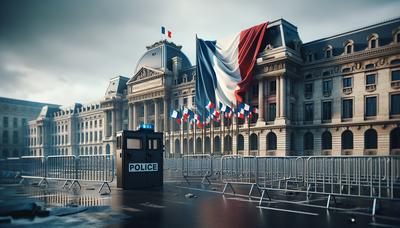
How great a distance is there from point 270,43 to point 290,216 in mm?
42065

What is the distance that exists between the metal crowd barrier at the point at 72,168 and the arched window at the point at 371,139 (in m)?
35.4

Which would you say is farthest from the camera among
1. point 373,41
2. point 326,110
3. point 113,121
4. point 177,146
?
point 113,121

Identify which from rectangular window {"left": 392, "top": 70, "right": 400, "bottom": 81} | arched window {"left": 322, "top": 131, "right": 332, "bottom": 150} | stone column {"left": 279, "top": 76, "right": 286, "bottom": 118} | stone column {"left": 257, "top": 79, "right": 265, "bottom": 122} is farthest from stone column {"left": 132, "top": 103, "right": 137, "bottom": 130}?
rectangular window {"left": 392, "top": 70, "right": 400, "bottom": 81}

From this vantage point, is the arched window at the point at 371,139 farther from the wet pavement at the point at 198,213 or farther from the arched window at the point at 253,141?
the wet pavement at the point at 198,213

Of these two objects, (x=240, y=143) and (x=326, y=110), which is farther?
(x=240, y=143)

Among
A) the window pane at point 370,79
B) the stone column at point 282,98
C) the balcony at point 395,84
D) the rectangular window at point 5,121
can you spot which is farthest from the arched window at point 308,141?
the rectangular window at point 5,121

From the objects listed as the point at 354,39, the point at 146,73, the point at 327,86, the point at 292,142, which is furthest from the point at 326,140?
the point at 146,73

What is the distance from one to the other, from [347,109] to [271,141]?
12.1 meters

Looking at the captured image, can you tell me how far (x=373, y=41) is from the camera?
38906mm

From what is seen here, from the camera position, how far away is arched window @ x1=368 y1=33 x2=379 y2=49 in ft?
126

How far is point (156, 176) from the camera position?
15.6m

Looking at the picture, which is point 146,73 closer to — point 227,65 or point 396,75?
→ point 227,65

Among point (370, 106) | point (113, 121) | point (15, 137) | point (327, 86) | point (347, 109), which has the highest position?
point (327, 86)

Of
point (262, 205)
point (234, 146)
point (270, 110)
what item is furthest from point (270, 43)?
point (262, 205)
